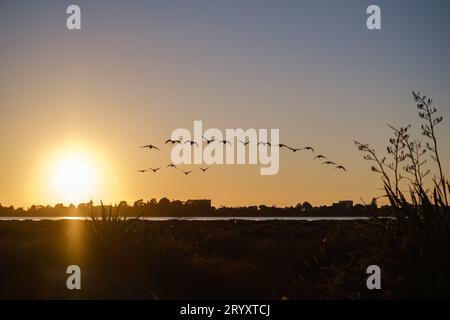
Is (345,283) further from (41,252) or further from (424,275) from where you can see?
(41,252)

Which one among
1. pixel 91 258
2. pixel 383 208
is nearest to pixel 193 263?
pixel 91 258

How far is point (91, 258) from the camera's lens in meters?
17.2

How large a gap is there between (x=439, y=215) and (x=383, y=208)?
5.87 feet

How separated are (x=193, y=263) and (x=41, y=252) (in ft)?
17.8

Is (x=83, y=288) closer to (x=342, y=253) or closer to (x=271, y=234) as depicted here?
(x=342, y=253)

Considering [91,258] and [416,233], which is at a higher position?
[416,233]

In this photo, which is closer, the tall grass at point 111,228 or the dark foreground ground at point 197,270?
the dark foreground ground at point 197,270

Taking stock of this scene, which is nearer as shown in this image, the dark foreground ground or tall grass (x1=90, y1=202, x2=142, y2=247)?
the dark foreground ground

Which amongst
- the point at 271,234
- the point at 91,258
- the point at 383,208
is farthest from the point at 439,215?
the point at 271,234

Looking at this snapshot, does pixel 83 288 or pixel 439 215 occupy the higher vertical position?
pixel 439 215

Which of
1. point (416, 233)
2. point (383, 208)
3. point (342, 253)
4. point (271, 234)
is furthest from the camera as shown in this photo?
point (271, 234)

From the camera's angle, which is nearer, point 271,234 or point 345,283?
point 345,283
